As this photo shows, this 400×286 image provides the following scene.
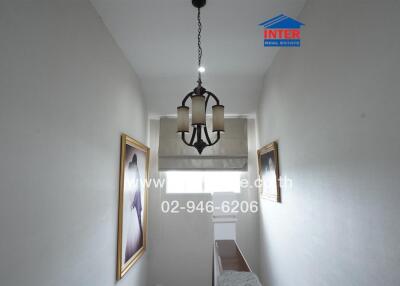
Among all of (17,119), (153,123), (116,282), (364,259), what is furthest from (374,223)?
(153,123)

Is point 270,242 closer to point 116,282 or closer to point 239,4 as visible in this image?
point 116,282

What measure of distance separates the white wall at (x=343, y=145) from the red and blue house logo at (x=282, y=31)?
0.28 feet

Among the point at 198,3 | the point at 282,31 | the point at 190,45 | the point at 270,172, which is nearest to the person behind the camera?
the point at 198,3

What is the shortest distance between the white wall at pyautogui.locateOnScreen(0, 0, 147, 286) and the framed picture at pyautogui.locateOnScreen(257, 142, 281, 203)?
62.3 inches

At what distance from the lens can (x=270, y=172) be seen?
2.59 meters

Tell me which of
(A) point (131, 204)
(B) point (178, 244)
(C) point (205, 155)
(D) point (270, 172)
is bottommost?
(B) point (178, 244)

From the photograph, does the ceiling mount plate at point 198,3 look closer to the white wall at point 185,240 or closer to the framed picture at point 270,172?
the framed picture at point 270,172

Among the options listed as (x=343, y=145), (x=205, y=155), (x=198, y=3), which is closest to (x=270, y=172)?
(x=205, y=155)

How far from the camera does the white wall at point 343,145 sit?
3.08 feet

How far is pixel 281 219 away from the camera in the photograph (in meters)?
2.30

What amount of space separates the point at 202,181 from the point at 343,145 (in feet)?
7.88

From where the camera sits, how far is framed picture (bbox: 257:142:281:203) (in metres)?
2.37

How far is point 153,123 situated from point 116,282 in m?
2.14

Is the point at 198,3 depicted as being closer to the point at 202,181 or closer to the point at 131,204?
the point at 131,204
